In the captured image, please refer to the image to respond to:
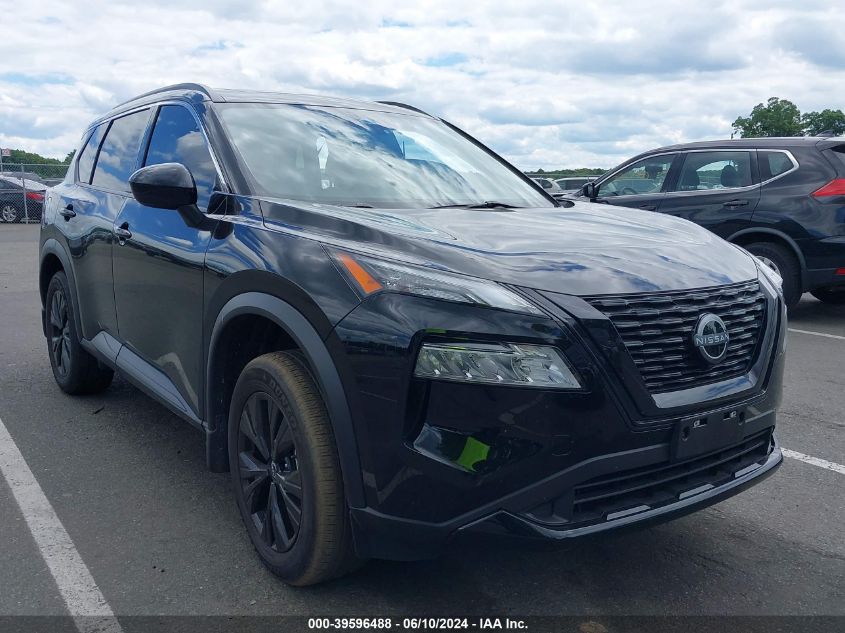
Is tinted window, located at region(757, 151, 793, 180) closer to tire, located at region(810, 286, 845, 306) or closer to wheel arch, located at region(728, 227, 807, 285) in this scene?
wheel arch, located at region(728, 227, 807, 285)

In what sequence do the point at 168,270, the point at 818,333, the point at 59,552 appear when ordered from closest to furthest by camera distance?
the point at 59,552
the point at 168,270
the point at 818,333

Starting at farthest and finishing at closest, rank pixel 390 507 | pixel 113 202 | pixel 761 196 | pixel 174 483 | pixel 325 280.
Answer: pixel 761 196 < pixel 113 202 < pixel 174 483 < pixel 325 280 < pixel 390 507

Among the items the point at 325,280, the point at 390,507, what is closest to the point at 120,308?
the point at 325,280

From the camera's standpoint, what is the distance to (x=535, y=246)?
9.30ft

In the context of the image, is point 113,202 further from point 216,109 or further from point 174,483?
point 174,483

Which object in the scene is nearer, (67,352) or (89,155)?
(89,155)

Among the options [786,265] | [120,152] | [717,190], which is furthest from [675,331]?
[717,190]

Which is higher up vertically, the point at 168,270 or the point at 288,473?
the point at 168,270

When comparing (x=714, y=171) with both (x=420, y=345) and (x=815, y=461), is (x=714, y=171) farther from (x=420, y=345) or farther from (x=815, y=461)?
(x=420, y=345)

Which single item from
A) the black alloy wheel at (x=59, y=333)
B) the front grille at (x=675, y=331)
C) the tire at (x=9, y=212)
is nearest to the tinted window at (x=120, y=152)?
the black alloy wheel at (x=59, y=333)

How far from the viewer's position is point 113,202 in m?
4.44

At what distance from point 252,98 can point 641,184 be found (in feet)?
21.7

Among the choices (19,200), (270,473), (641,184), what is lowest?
(19,200)

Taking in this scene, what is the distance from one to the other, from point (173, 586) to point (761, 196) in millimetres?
7359
